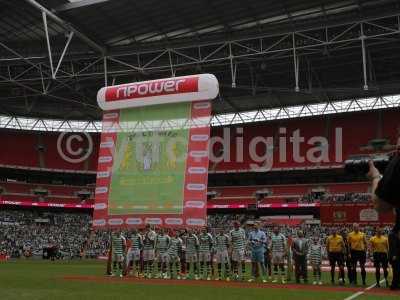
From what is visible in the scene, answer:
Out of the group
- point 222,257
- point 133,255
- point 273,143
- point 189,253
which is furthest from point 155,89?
point 273,143

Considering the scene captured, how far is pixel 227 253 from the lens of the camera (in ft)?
61.1

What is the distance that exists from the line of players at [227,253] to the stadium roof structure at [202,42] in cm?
1465

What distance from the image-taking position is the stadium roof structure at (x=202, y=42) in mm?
30344

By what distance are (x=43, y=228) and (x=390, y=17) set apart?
1412 inches

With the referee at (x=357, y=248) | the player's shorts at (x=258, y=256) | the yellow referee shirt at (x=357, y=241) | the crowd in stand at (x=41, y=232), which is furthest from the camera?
the crowd in stand at (x=41, y=232)

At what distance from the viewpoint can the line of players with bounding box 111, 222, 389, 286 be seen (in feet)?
54.3

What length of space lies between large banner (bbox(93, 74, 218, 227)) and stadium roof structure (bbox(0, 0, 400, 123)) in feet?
39.7

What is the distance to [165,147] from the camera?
18547 mm

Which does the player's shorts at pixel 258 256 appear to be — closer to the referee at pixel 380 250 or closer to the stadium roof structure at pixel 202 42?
the referee at pixel 380 250

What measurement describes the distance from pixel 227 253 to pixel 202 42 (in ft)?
59.2

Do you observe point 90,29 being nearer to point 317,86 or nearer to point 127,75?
point 127,75

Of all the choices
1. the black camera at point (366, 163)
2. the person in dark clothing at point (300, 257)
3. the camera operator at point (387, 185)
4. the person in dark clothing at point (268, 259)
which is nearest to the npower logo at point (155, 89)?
the person in dark clothing at point (268, 259)

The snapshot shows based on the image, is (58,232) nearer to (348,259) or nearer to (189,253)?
(189,253)

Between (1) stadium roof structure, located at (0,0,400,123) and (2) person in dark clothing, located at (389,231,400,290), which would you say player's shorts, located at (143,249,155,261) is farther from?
(1) stadium roof structure, located at (0,0,400,123)
